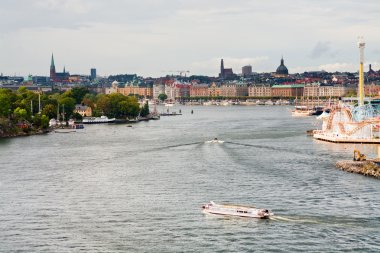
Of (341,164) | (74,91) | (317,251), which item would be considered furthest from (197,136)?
(74,91)

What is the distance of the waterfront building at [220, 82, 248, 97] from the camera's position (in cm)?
16288

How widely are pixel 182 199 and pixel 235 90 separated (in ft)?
462

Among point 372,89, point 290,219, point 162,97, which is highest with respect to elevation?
point 372,89

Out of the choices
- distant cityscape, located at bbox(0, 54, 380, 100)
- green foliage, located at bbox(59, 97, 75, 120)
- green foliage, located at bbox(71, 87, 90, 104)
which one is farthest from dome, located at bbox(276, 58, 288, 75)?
green foliage, located at bbox(59, 97, 75, 120)

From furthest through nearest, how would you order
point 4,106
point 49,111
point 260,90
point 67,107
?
point 260,90 < point 67,107 < point 49,111 < point 4,106

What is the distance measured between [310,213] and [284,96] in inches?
5236

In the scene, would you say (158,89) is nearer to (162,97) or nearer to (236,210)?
(162,97)

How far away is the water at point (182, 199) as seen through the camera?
17.9 m

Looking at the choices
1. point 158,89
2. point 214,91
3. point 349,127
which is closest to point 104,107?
point 349,127

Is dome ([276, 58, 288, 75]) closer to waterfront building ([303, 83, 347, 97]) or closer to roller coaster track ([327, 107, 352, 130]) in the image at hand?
waterfront building ([303, 83, 347, 97])

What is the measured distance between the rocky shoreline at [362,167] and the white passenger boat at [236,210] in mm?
7457

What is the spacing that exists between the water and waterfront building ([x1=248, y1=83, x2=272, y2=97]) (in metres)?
121

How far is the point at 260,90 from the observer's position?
6294 inches

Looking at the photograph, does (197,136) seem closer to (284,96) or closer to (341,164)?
(341,164)
